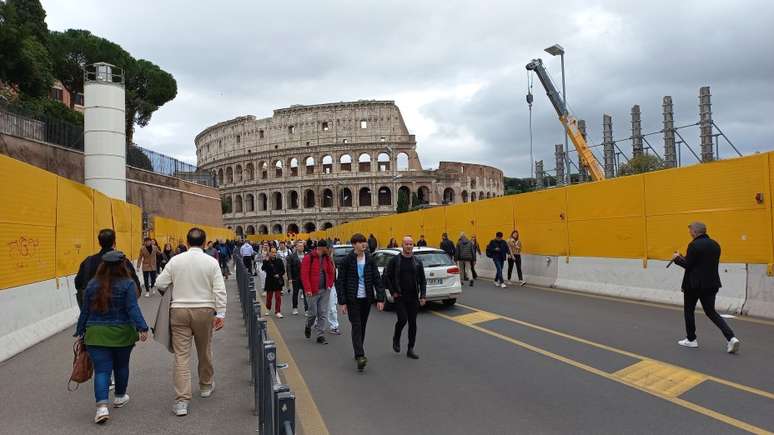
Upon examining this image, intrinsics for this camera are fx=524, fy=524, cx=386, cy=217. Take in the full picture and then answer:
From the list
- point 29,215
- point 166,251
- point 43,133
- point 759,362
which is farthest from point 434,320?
point 43,133

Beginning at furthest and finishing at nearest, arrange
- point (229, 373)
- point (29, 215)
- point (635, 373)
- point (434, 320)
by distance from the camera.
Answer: point (434, 320)
point (29, 215)
point (229, 373)
point (635, 373)

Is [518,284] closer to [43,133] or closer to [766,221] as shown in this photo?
[766,221]

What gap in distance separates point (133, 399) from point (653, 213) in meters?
11.3

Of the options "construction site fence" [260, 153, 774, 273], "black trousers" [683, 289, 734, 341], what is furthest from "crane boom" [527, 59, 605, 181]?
"black trousers" [683, 289, 734, 341]

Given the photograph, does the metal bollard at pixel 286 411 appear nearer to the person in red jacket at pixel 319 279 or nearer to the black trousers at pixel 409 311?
the black trousers at pixel 409 311

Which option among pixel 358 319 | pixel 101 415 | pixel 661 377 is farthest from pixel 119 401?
pixel 661 377

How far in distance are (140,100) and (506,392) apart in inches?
1983

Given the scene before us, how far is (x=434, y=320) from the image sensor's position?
10.3 m

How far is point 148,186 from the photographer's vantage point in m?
33.4

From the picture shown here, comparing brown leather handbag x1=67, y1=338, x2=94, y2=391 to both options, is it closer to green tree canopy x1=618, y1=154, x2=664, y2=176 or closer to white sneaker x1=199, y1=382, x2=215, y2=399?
white sneaker x1=199, y1=382, x2=215, y2=399

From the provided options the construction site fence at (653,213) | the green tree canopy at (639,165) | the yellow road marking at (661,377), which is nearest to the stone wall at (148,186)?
the construction site fence at (653,213)

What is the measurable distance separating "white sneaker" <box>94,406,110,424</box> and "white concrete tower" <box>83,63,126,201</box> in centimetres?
Result: 2018

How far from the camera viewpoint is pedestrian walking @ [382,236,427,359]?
7363 millimetres

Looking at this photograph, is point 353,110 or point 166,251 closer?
point 166,251
